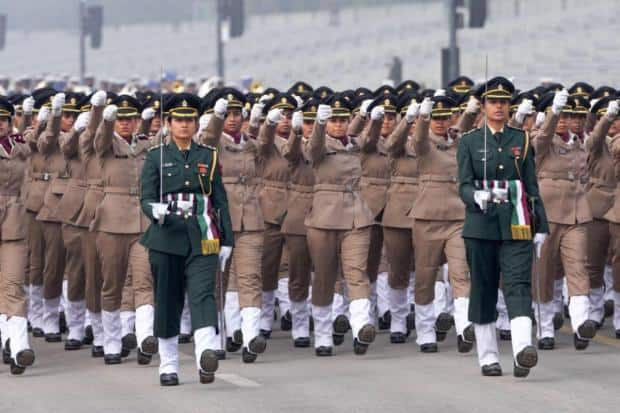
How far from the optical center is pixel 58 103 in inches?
717

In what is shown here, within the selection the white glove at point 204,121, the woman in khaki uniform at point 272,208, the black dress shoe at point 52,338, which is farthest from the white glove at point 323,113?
the black dress shoe at point 52,338

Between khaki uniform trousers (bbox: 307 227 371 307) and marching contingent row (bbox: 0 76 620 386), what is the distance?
0.02 metres

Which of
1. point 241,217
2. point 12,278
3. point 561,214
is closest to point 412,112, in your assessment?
point 561,214

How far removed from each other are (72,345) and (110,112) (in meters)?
2.47

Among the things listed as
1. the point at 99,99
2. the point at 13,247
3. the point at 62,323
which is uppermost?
the point at 99,99

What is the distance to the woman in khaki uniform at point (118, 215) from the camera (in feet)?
57.2

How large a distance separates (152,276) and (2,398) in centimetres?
168

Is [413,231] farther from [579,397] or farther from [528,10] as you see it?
[528,10]

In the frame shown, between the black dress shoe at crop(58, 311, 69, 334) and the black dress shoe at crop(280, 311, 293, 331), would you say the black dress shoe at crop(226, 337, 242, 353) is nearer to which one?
the black dress shoe at crop(280, 311, 293, 331)

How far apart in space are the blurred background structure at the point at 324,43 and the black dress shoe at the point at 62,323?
1364 cm

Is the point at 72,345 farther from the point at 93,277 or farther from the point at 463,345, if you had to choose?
the point at 463,345

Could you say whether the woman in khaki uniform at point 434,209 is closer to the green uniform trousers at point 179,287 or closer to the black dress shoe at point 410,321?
the black dress shoe at point 410,321

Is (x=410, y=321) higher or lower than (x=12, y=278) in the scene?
lower

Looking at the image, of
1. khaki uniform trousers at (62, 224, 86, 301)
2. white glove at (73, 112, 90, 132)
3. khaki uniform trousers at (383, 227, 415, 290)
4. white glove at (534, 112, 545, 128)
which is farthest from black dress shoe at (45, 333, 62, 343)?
white glove at (534, 112, 545, 128)
